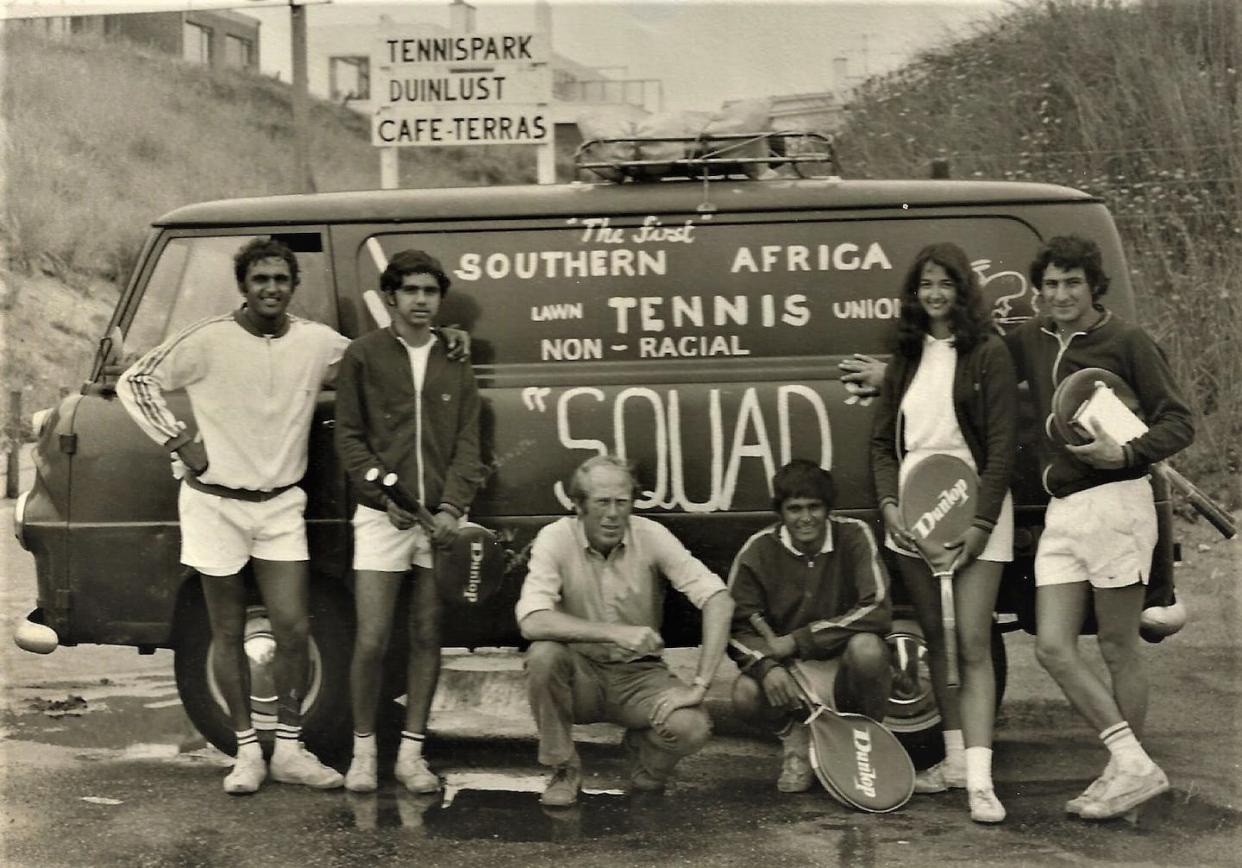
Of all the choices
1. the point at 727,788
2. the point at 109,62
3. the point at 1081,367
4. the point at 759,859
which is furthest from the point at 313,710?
the point at 109,62

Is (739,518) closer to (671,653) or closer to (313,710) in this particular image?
(313,710)

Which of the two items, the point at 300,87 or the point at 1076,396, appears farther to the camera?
the point at 300,87

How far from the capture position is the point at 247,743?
512 centimetres

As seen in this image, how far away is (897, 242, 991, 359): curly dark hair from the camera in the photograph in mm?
4832

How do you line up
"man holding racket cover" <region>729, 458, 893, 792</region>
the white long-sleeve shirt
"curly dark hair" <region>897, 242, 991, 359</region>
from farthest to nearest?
the white long-sleeve shirt, "man holding racket cover" <region>729, 458, 893, 792</region>, "curly dark hair" <region>897, 242, 991, 359</region>

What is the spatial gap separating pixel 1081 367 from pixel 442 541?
87.1 inches

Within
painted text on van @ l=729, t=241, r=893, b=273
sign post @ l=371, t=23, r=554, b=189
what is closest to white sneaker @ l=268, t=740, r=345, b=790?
painted text on van @ l=729, t=241, r=893, b=273

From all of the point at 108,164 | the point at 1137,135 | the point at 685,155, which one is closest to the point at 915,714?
the point at 685,155

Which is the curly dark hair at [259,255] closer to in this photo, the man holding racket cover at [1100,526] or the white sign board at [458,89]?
the man holding racket cover at [1100,526]

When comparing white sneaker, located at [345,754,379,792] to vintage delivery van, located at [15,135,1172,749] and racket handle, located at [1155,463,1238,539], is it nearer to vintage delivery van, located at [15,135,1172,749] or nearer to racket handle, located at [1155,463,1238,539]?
vintage delivery van, located at [15,135,1172,749]

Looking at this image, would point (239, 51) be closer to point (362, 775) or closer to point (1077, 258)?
point (362, 775)

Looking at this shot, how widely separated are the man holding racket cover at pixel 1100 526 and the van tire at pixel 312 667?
8.29 ft

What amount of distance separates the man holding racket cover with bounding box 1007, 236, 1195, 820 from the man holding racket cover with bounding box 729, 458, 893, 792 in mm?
571

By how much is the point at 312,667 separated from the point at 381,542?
0.72 metres
